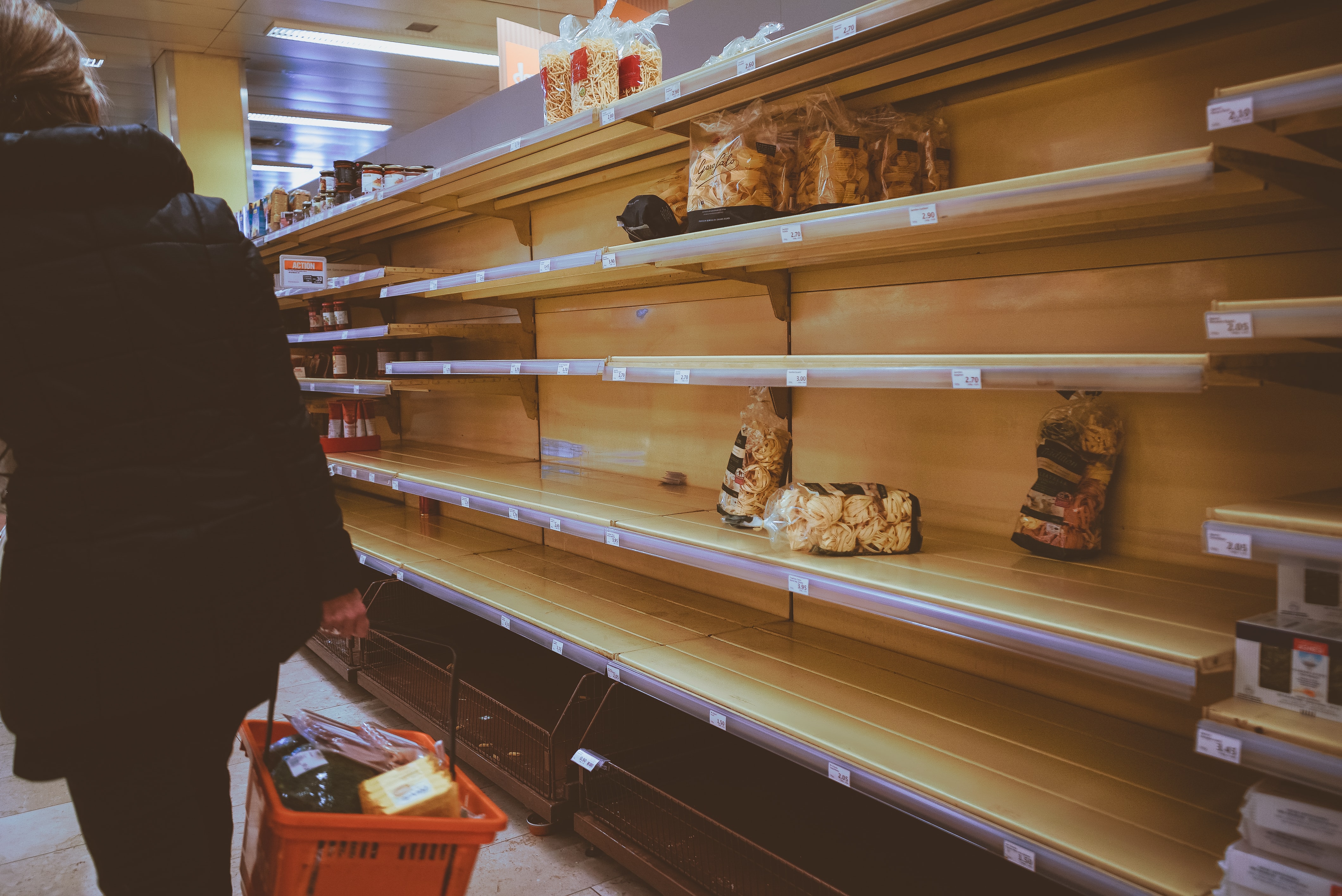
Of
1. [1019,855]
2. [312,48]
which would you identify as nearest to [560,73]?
[1019,855]

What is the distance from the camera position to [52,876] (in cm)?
249

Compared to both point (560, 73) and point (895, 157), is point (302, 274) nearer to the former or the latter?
point (560, 73)

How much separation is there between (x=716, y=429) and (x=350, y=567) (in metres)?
1.58

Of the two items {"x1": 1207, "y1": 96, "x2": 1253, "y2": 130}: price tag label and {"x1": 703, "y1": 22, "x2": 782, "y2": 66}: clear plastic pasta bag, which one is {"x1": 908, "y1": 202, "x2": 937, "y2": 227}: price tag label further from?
{"x1": 703, "y1": 22, "x2": 782, "y2": 66}: clear plastic pasta bag

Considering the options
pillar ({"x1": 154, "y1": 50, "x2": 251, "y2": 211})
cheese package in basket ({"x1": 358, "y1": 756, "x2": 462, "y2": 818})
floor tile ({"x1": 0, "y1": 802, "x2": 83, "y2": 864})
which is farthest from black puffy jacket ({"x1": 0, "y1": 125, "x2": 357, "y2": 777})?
pillar ({"x1": 154, "y1": 50, "x2": 251, "y2": 211})

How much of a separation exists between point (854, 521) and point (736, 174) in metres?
0.86

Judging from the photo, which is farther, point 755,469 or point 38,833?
point 38,833

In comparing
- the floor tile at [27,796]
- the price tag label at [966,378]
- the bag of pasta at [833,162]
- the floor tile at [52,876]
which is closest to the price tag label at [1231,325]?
the price tag label at [966,378]

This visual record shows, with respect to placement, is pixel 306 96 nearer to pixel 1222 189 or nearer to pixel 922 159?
pixel 922 159

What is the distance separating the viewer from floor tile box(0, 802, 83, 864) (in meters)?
2.62

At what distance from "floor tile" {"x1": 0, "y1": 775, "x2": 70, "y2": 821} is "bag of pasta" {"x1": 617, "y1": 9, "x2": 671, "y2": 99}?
2.82 metres

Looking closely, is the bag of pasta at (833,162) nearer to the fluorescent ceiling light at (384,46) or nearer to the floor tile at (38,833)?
the floor tile at (38,833)

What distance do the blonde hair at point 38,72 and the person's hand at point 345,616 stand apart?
2.84 feet

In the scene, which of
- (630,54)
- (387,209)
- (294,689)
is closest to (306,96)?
(387,209)
